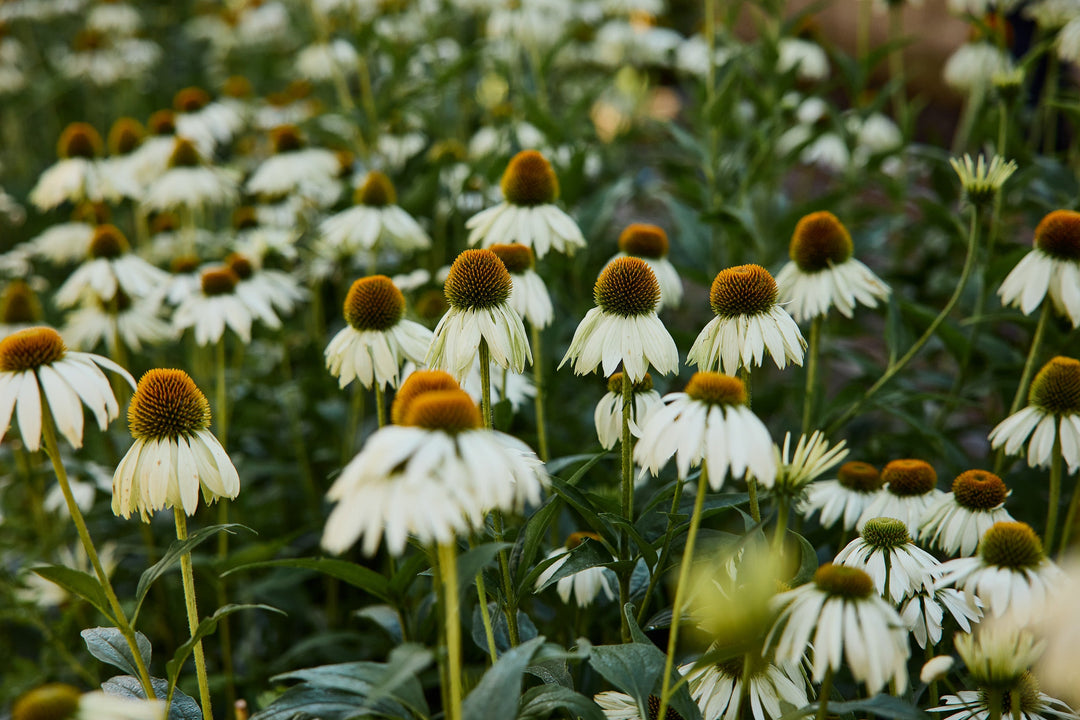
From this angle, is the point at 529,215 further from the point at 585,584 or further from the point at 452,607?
the point at 452,607

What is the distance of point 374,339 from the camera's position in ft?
4.27

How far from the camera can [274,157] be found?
2682mm

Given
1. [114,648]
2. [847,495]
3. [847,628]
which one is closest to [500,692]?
[847,628]

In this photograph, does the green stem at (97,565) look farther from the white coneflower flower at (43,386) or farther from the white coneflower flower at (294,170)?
the white coneflower flower at (294,170)

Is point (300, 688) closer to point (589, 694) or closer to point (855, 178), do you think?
point (589, 694)

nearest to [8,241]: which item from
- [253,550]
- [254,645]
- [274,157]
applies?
[274,157]

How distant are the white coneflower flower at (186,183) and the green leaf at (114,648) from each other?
1523mm

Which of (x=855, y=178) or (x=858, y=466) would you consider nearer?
(x=858, y=466)

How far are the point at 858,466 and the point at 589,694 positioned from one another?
2.02 ft

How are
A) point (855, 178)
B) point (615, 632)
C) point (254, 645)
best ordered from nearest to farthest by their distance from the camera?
point (615, 632) → point (254, 645) → point (855, 178)

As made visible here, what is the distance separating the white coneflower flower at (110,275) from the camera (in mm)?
2039

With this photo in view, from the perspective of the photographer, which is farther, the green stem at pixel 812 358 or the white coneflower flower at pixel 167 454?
the green stem at pixel 812 358

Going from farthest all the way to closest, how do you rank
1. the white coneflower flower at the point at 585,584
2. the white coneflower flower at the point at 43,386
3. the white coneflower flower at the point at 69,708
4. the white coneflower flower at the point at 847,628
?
1. the white coneflower flower at the point at 585,584
2. the white coneflower flower at the point at 43,386
3. the white coneflower flower at the point at 847,628
4. the white coneflower flower at the point at 69,708

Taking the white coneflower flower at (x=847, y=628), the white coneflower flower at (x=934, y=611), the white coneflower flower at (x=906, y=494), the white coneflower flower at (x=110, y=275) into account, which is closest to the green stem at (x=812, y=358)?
the white coneflower flower at (x=906, y=494)
